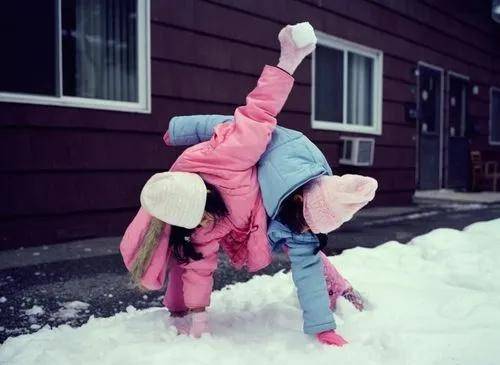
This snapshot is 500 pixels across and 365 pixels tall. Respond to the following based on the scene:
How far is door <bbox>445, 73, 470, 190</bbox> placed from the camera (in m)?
10.2

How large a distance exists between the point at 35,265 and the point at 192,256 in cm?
189

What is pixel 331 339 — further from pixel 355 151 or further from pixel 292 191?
pixel 355 151

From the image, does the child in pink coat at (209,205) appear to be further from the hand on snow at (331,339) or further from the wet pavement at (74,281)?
the wet pavement at (74,281)

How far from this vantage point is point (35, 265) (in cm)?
344

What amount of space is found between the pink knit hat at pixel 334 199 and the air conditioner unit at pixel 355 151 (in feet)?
17.3

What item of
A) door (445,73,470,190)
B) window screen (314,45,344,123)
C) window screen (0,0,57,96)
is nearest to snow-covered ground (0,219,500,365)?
window screen (0,0,57,96)

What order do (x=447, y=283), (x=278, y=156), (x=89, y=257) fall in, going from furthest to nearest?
(x=89, y=257) → (x=447, y=283) → (x=278, y=156)

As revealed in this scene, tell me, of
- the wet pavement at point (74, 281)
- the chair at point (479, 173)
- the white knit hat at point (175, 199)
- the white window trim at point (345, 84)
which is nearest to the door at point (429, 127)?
the chair at point (479, 173)

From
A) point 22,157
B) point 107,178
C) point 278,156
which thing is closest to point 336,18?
point 107,178

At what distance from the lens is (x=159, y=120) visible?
4.82m

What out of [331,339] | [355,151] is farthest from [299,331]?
[355,151]

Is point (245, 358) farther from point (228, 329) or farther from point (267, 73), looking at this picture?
point (267, 73)

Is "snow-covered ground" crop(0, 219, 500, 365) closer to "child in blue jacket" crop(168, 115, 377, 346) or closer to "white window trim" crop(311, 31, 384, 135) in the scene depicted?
"child in blue jacket" crop(168, 115, 377, 346)

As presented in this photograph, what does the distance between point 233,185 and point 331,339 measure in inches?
25.5
